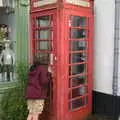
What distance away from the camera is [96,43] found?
5.09m

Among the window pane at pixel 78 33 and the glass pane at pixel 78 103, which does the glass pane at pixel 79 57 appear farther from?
the glass pane at pixel 78 103

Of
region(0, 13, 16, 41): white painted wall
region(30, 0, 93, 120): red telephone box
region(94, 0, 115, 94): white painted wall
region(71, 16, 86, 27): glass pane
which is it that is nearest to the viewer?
region(30, 0, 93, 120): red telephone box

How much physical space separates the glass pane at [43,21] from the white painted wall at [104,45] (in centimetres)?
99

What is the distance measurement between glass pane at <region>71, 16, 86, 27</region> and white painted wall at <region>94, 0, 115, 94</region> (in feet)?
1.25

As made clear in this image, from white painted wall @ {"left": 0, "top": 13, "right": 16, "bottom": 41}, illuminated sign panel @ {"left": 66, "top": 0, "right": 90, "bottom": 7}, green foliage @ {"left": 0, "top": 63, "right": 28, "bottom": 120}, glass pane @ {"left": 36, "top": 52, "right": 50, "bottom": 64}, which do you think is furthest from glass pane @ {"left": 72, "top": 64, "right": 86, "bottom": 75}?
white painted wall @ {"left": 0, "top": 13, "right": 16, "bottom": 41}

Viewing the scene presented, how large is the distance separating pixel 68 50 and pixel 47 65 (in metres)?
0.45

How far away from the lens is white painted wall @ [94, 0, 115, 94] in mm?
4840

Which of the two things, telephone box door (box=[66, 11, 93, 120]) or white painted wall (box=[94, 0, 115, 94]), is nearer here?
telephone box door (box=[66, 11, 93, 120])

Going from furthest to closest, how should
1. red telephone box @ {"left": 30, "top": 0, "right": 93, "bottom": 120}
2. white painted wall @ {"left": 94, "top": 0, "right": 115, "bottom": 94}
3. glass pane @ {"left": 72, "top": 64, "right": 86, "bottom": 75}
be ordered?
1. white painted wall @ {"left": 94, "top": 0, "right": 115, "bottom": 94}
2. glass pane @ {"left": 72, "top": 64, "right": 86, "bottom": 75}
3. red telephone box @ {"left": 30, "top": 0, "right": 93, "bottom": 120}

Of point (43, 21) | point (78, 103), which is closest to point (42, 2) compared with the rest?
point (43, 21)

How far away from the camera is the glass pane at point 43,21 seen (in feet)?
15.1

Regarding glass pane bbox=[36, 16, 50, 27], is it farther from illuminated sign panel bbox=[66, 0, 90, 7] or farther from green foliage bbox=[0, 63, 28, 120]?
green foliage bbox=[0, 63, 28, 120]

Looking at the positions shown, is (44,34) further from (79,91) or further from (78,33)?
(79,91)

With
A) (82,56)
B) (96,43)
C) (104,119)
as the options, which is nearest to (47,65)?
(82,56)
